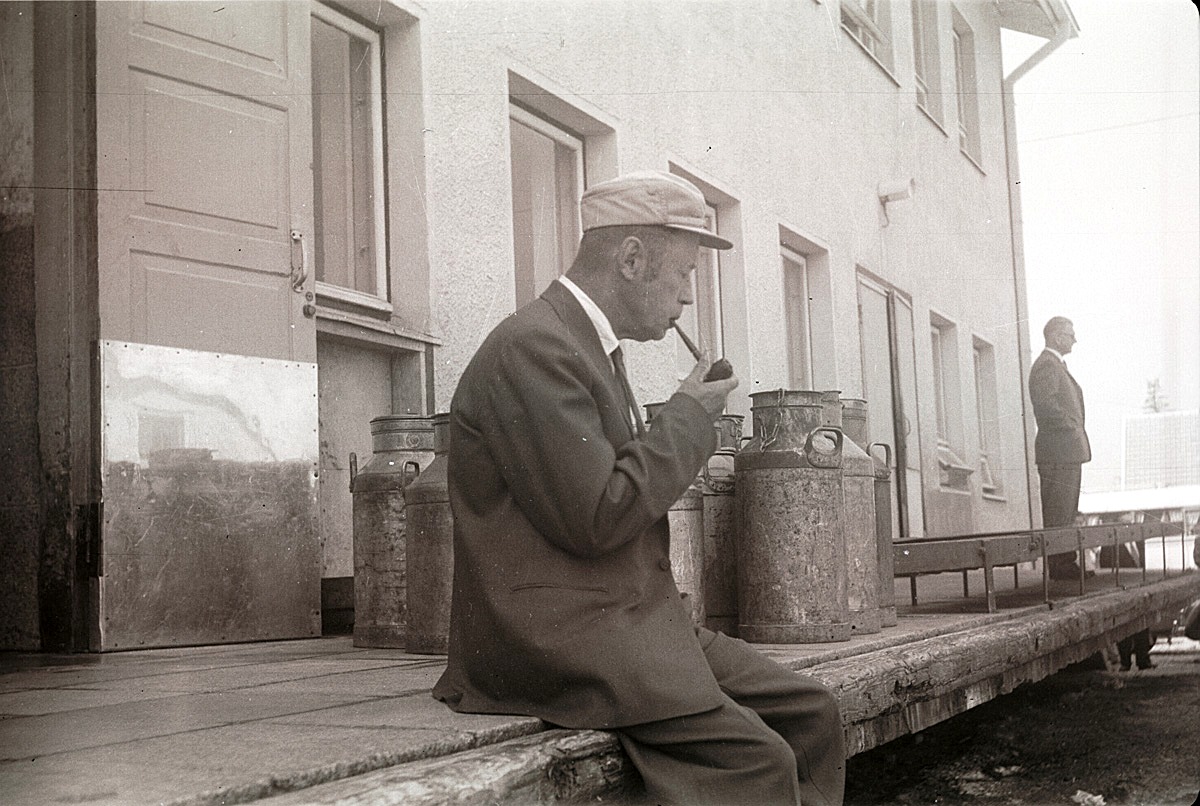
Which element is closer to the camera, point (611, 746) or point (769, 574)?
point (611, 746)

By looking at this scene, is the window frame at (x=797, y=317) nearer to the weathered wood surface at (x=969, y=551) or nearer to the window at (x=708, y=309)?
the window at (x=708, y=309)

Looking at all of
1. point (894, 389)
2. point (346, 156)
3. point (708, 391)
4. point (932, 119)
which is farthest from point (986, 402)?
point (708, 391)

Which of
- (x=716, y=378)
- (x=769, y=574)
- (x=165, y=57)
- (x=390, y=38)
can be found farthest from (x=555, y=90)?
(x=716, y=378)

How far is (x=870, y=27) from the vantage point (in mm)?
6430

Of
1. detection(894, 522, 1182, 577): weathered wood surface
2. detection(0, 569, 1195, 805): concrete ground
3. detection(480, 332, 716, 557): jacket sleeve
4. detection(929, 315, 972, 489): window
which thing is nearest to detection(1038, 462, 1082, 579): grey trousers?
detection(929, 315, 972, 489): window

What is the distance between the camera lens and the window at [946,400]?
24.7ft

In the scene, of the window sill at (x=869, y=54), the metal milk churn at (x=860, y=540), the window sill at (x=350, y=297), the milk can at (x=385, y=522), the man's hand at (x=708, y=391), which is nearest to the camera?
the man's hand at (x=708, y=391)

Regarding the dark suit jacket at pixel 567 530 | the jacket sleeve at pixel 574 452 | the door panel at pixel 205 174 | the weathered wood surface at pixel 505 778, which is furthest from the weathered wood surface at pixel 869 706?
the door panel at pixel 205 174

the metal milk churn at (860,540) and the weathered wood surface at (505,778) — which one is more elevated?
the metal milk churn at (860,540)

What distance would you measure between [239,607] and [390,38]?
221 cm

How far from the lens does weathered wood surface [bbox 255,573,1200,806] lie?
161cm

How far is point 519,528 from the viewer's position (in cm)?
200

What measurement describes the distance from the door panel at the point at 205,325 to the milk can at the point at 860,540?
198 cm

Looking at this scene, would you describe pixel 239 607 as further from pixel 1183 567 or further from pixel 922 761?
pixel 1183 567
